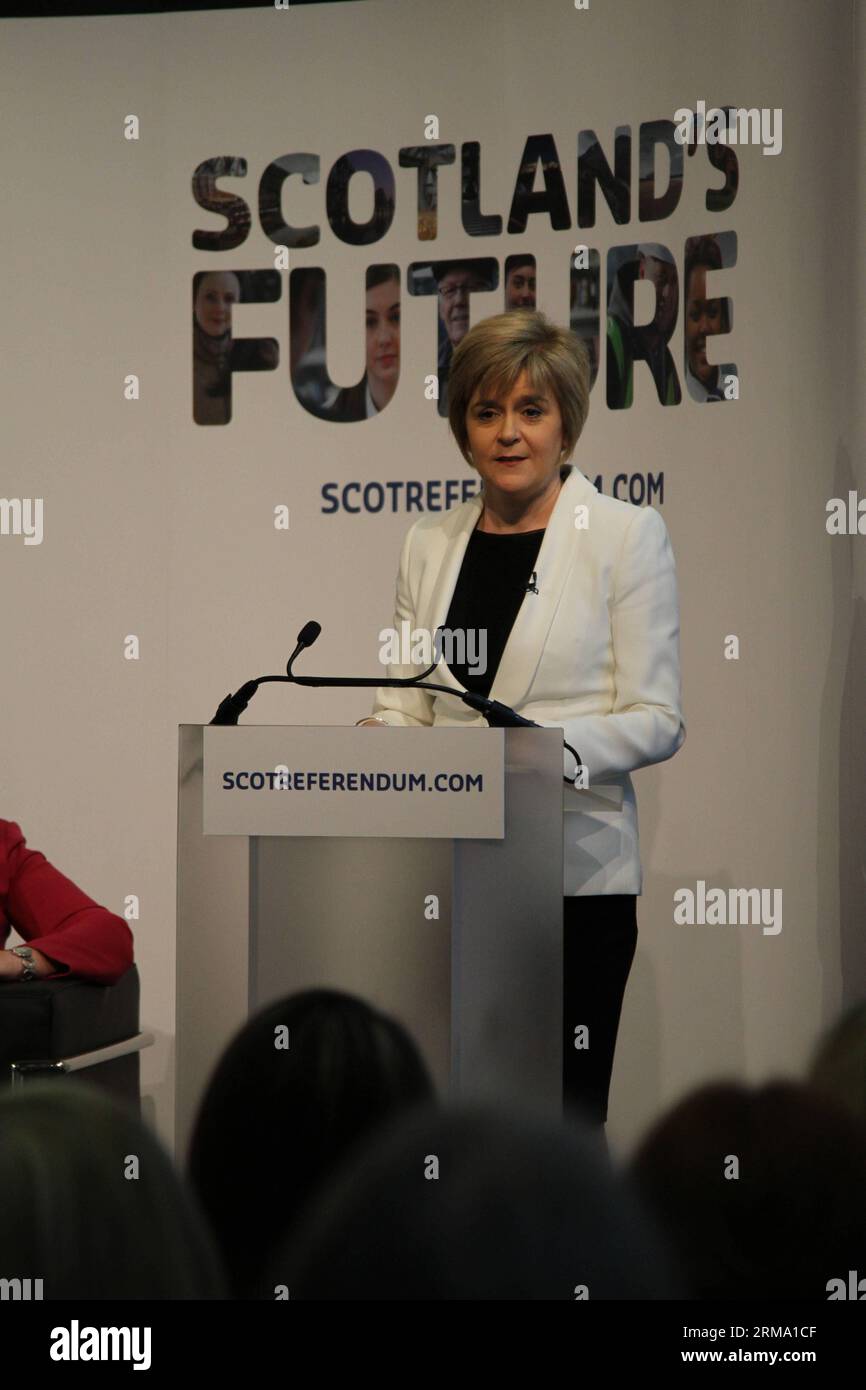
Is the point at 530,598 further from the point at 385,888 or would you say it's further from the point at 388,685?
the point at 385,888

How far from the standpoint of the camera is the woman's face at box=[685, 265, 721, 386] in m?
4.36

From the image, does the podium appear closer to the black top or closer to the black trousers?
the black trousers

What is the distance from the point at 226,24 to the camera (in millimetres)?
4719

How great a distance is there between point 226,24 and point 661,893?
291 cm

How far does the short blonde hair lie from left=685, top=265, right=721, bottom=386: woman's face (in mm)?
1429

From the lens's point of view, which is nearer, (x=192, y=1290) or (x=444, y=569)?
(x=192, y=1290)

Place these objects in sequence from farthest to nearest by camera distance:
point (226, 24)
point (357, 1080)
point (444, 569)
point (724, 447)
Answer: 1. point (226, 24)
2. point (724, 447)
3. point (444, 569)
4. point (357, 1080)

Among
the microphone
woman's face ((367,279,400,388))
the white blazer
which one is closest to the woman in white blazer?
the white blazer

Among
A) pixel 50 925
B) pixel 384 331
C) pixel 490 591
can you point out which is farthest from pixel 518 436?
pixel 384 331

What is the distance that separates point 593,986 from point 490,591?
780 mm

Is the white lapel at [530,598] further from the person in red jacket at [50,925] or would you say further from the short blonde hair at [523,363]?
the person in red jacket at [50,925]

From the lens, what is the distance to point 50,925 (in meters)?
3.21

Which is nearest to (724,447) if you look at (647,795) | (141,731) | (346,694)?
(647,795)

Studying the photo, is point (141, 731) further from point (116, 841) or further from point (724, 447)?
point (724, 447)
